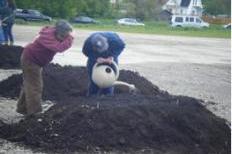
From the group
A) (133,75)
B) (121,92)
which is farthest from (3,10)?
(121,92)

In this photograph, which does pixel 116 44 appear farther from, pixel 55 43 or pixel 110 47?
pixel 55 43

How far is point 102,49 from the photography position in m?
9.30

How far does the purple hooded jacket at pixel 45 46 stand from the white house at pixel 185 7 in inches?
3681

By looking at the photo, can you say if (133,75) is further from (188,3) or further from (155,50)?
(188,3)

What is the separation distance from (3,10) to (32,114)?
36.7ft

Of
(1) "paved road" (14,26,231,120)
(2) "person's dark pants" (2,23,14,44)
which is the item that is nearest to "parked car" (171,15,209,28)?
(1) "paved road" (14,26,231,120)

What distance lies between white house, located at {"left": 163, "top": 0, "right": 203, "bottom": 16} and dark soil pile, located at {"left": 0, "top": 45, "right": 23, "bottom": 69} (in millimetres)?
87290

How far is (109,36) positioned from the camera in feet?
31.0

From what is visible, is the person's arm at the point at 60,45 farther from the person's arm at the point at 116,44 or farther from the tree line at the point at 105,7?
the tree line at the point at 105,7

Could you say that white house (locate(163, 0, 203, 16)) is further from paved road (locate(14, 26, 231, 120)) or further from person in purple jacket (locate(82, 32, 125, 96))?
person in purple jacket (locate(82, 32, 125, 96))

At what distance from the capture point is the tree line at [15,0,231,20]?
6281cm

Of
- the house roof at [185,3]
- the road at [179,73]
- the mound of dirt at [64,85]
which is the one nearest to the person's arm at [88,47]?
the mound of dirt at [64,85]

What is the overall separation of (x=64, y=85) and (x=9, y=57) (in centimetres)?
421

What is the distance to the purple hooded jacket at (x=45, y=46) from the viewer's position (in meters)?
8.66
